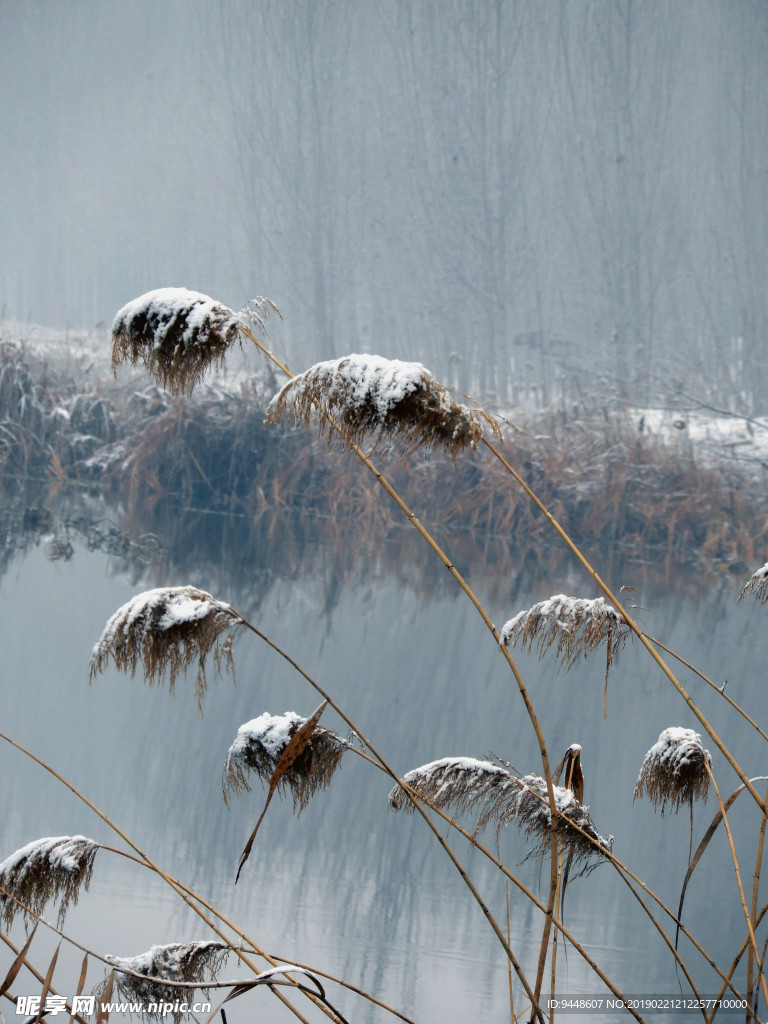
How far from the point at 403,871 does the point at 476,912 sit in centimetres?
22

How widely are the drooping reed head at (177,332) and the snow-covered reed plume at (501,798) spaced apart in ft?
1.45

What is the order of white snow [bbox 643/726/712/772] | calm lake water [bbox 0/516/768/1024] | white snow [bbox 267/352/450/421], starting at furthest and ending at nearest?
calm lake water [bbox 0/516/768/1024] → white snow [bbox 643/726/712/772] → white snow [bbox 267/352/450/421]

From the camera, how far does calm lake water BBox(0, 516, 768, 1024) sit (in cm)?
156

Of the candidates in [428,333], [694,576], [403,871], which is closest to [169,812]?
[403,871]

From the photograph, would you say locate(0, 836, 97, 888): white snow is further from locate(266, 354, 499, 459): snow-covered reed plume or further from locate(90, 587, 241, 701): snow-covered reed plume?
locate(266, 354, 499, 459): snow-covered reed plume

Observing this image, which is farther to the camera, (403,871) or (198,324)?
(403,871)

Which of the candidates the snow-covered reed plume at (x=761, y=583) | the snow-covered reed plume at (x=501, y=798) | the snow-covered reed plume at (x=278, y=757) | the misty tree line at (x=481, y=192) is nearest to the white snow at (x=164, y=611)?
the snow-covered reed plume at (x=278, y=757)

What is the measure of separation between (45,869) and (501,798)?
442mm

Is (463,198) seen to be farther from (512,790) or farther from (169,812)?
(512,790)

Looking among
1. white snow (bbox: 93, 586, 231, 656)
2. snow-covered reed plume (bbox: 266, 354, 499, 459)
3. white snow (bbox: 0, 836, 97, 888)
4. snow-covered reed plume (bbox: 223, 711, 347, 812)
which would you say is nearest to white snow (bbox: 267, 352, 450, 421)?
snow-covered reed plume (bbox: 266, 354, 499, 459)

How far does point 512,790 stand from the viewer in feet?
2.86

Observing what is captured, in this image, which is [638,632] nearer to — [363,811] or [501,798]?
[501,798]

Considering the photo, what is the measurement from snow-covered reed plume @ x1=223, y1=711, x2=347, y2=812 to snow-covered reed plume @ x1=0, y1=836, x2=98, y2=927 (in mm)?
155

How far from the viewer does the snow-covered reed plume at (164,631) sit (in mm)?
754
